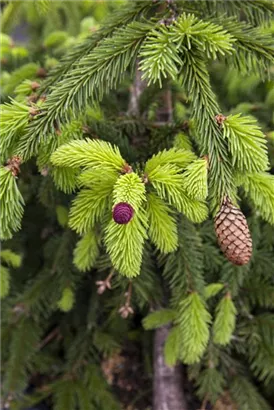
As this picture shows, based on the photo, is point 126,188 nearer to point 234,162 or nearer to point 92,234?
point 234,162

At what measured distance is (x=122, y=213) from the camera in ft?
2.04

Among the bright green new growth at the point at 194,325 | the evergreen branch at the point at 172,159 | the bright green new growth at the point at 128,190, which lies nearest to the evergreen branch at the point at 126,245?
the bright green new growth at the point at 128,190

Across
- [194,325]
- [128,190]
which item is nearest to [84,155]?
[128,190]

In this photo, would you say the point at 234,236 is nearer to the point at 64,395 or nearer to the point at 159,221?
the point at 159,221

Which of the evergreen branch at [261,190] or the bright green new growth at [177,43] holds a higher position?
the bright green new growth at [177,43]

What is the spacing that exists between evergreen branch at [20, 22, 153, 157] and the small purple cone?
0.69 feet

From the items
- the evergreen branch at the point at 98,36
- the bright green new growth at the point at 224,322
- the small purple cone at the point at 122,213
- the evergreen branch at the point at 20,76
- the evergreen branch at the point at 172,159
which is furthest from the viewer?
the evergreen branch at the point at 20,76

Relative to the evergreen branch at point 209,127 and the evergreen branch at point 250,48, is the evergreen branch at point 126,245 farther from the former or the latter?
the evergreen branch at point 250,48

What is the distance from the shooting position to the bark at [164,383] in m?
1.34

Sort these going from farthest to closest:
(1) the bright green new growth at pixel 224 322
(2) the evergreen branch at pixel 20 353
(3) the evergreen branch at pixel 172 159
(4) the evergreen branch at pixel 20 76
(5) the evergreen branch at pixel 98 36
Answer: (2) the evergreen branch at pixel 20 353 → (4) the evergreen branch at pixel 20 76 → (1) the bright green new growth at pixel 224 322 → (5) the evergreen branch at pixel 98 36 → (3) the evergreen branch at pixel 172 159

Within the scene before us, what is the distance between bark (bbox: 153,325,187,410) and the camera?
134cm

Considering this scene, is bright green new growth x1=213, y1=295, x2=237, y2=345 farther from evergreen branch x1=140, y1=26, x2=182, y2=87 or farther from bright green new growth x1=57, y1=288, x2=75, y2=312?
evergreen branch x1=140, y1=26, x2=182, y2=87

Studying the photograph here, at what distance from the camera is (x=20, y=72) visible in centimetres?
116

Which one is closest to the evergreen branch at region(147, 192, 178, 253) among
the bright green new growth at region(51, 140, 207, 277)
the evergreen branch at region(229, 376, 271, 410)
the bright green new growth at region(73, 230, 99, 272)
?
the bright green new growth at region(51, 140, 207, 277)
